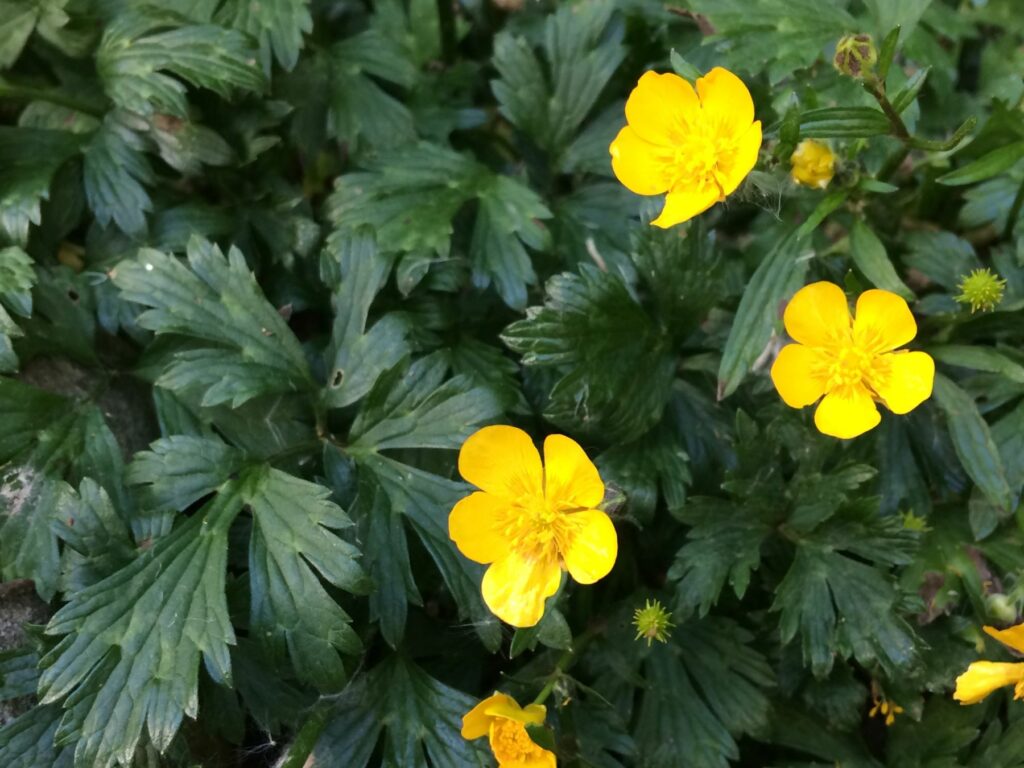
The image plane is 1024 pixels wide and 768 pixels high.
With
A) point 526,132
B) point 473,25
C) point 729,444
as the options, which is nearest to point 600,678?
point 729,444

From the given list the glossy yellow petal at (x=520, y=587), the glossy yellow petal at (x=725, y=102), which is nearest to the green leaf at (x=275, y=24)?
the glossy yellow petal at (x=725, y=102)

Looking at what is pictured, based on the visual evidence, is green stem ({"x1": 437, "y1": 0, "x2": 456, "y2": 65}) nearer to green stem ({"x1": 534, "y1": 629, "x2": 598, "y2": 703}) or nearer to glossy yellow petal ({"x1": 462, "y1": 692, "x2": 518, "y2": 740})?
green stem ({"x1": 534, "y1": 629, "x2": 598, "y2": 703})

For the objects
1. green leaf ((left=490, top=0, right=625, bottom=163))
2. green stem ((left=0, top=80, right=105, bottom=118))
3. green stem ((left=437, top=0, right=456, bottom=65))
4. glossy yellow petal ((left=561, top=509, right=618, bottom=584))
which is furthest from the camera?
green stem ((left=437, top=0, right=456, bottom=65))

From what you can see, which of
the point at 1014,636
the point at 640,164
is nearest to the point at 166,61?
the point at 640,164

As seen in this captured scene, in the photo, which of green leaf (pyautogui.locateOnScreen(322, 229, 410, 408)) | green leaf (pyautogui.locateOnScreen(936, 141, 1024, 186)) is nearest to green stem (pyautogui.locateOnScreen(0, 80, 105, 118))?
green leaf (pyautogui.locateOnScreen(322, 229, 410, 408))

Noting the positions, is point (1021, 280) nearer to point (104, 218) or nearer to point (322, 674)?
point (322, 674)

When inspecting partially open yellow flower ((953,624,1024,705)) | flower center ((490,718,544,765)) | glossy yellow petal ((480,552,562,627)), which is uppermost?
glossy yellow petal ((480,552,562,627))

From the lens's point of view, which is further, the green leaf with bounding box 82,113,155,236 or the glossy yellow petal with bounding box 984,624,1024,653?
the green leaf with bounding box 82,113,155,236

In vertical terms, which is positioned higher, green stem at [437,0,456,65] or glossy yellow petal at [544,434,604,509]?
green stem at [437,0,456,65]
